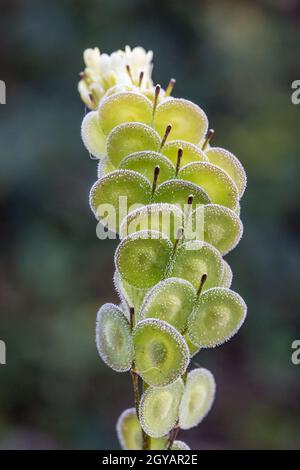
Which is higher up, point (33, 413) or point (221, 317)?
point (33, 413)

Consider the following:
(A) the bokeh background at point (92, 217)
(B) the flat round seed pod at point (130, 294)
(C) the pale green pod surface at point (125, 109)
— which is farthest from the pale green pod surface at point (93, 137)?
(A) the bokeh background at point (92, 217)

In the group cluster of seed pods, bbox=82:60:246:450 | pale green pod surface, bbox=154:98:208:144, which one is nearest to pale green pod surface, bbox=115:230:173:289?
cluster of seed pods, bbox=82:60:246:450

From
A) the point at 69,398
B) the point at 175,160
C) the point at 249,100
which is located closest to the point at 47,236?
the point at 69,398

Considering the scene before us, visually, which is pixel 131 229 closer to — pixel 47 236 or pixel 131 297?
pixel 131 297

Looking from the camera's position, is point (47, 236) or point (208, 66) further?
point (208, 66)

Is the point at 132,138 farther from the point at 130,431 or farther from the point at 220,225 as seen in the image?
the point at 130,431

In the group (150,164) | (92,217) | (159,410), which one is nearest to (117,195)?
(150,164)

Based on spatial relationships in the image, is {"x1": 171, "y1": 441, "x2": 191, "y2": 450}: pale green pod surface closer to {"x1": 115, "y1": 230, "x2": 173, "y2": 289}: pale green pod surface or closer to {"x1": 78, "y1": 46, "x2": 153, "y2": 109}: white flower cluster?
{"x1": 115, "y1": 230, "x2": 173, "y2": 289}: pale green pod surface
